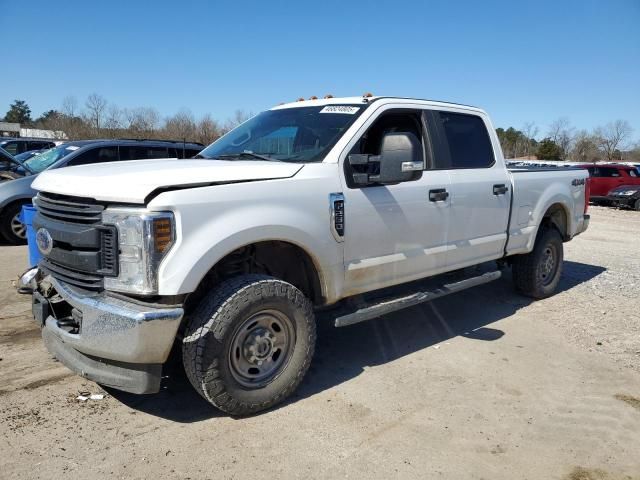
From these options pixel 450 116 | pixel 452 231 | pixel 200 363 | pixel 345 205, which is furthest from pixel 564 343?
pixel 200 363

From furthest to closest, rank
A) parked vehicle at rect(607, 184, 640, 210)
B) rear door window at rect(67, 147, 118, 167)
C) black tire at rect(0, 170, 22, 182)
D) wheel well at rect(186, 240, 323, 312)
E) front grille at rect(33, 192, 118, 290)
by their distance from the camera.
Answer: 1. parked vehicle at rect(607, 184, 640, 210)
2. rear door window at rect(67, 147, 118, 167)
3. black tire at rect(0, 170, 22, 182)
4. wheel well at rect(186, 240, 323, 312)
5. front grille at rect(33, 192, 118, 290)

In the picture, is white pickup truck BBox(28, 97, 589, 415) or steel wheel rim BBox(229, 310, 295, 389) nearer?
white pickup truck BBox(28, 97, 589, 415)

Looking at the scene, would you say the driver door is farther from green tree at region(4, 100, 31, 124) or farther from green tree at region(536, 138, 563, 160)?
green tree at region(4, 100, 31, 124)

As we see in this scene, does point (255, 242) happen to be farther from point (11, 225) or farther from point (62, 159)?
point (11, 225)

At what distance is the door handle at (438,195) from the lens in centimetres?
434

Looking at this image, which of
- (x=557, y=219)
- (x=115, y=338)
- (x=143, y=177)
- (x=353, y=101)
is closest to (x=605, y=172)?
(x=557, y=219)

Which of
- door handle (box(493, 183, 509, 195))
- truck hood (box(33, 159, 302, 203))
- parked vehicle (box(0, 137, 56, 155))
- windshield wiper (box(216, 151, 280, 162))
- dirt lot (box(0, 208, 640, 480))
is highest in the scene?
parked vehicle (box(0, 137, 56, 155))

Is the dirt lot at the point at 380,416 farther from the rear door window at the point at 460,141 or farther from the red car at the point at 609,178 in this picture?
the red car at the point at 609,178

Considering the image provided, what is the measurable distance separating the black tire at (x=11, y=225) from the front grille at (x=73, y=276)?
6.06 metres

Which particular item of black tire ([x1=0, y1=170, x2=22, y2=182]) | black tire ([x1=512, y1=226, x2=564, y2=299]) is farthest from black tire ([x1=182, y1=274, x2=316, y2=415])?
black tire ([x1=0, y1=170, x2=22, y2=182])

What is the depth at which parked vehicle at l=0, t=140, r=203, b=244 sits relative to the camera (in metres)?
8.55

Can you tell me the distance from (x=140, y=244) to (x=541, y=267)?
5092 mm

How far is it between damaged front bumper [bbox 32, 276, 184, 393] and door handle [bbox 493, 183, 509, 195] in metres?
3.43

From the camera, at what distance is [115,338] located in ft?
9.42
